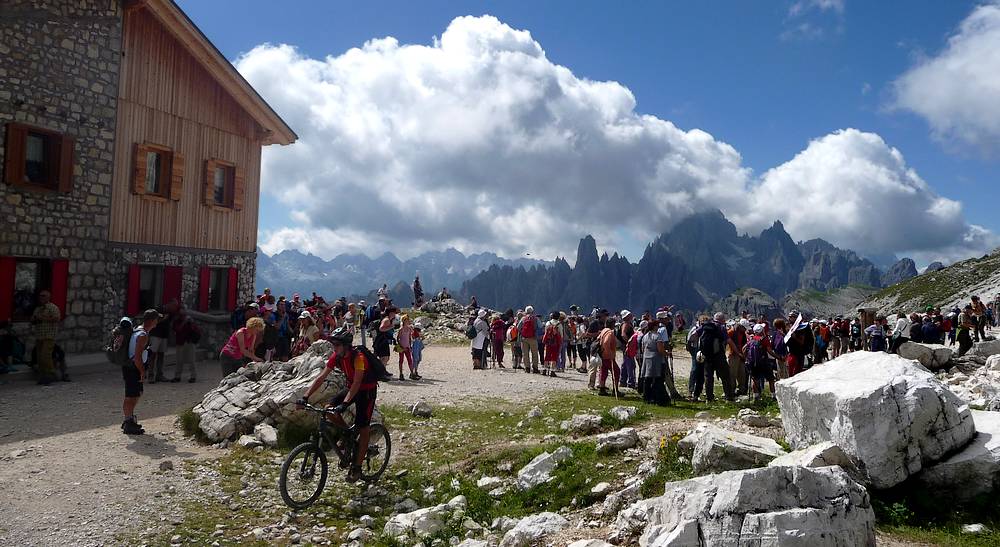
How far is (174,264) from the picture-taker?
20.7m

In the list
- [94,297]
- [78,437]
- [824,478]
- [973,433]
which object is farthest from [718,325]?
[94,297]

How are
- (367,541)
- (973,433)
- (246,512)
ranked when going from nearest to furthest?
(973,433)
(367,541)
(246,512)

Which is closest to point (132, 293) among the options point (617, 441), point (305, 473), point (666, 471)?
point (305, 473)

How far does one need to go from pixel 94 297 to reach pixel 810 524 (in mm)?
20324

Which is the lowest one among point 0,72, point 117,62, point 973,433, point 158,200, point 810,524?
point 810,524

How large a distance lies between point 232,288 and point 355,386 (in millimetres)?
16820

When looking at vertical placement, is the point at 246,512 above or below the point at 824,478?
below

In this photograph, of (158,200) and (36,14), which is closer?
(36,14)

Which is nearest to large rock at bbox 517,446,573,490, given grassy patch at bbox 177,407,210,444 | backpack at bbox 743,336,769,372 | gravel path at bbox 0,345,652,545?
gravel path at bbox 0,345,652,545

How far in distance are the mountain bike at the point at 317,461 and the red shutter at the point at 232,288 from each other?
52.2 ft

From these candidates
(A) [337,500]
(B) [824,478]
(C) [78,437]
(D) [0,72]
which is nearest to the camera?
(B) [824,478]

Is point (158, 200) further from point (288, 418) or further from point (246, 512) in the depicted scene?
point (246, 512)

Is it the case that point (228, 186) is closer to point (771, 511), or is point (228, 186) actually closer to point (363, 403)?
point (363, 403)

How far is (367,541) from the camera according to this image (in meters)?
7.02
